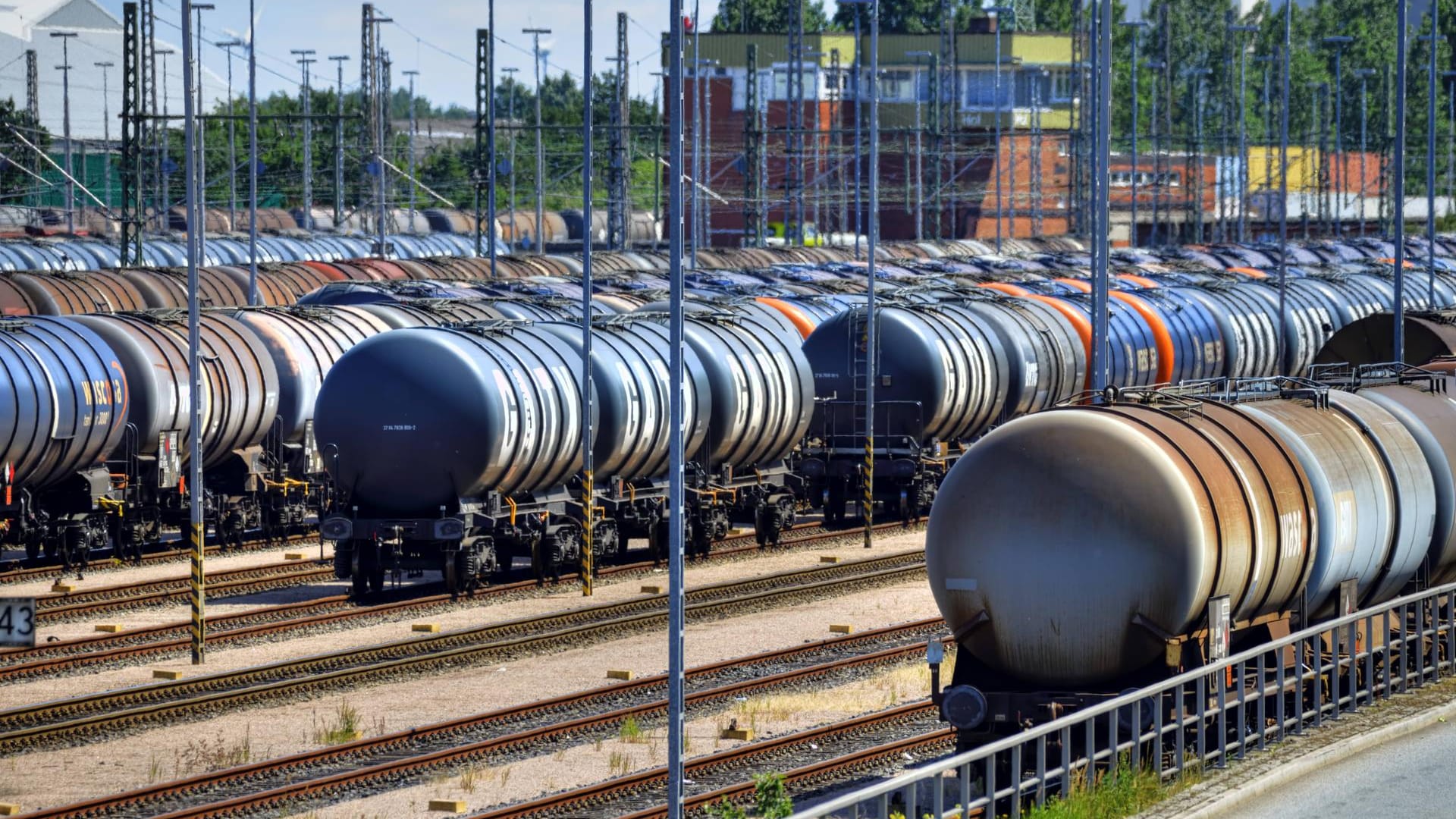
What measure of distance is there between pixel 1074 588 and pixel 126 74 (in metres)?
41.3

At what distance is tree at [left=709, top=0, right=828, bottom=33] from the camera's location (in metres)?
158

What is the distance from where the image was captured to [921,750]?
21.9m

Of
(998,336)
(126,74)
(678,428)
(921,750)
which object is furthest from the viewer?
(126,74)

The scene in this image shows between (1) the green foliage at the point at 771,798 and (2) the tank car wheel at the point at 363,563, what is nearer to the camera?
(1) the green foliage at the point at 771,798

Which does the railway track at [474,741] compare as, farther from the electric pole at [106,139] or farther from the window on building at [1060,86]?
the window on building at [1060,86]

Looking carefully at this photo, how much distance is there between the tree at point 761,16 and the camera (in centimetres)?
15800

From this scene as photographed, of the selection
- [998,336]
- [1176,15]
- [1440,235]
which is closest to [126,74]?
[998,336]

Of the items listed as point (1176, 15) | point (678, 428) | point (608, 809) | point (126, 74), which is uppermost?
point (1176, 15)

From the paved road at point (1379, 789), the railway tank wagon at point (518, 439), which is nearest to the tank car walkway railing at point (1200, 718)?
the paved road at point (1379, 789)

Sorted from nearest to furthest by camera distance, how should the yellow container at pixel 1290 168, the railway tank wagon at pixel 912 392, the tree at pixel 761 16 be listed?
the railway tank wagon at pixel 912 392 < the yellow container at pixel 1290 168 < the tree at pixel 761 16

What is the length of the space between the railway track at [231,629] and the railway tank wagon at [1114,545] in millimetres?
11968

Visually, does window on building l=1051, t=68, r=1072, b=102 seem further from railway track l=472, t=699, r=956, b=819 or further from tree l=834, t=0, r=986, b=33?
railway track l=472, t=699, r=956, b=819

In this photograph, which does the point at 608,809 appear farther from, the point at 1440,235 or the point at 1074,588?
the point at 1440,235

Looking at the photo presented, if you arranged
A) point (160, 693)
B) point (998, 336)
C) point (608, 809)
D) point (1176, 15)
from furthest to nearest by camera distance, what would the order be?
point (1176, 15)
point (998, 336)
point (160, 693)
point (608, 809)
